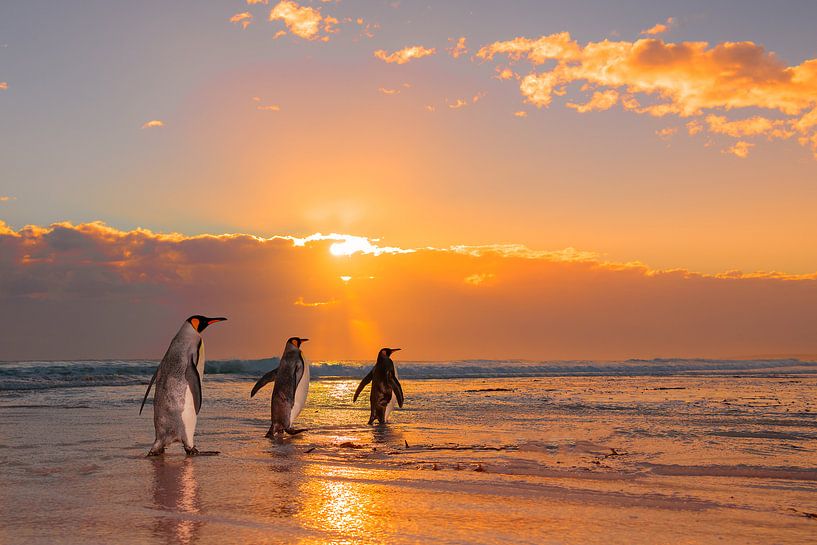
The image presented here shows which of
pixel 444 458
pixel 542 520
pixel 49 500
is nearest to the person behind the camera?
pixel 542 520

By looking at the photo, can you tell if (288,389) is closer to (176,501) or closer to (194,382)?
(194,382)

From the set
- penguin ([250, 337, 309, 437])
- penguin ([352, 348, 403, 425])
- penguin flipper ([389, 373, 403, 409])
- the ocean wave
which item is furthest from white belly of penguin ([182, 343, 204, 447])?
the ocean wave

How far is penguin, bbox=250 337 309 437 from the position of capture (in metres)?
11.5

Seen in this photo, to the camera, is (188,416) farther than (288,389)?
No

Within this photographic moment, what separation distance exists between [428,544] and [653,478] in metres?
3.55

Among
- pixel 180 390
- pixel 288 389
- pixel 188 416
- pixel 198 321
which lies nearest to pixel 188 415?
pixel 188 416

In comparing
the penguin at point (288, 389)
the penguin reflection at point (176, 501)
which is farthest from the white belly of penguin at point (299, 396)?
the penguin reflection at point (176, 501)

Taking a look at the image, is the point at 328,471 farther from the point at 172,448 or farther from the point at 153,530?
the point at 172,448

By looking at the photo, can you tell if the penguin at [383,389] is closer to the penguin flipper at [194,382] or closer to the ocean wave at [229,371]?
the penguin flipper at [194,382]

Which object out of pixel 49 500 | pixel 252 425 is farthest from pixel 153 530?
pixel 252 425

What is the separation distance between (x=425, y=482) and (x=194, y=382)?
12.6 feet

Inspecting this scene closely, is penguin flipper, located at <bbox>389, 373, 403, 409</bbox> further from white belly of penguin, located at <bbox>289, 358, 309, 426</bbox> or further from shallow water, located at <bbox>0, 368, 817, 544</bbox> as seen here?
white belly of penguin, located at <bbox>289, 358, 309, 426</bbox>

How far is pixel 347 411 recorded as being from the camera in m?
16.7

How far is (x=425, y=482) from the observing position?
666 cm
